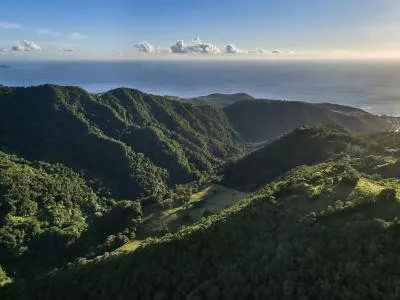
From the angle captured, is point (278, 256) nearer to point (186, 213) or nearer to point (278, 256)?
point (278, 256)

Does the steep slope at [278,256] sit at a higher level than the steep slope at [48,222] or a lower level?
higher

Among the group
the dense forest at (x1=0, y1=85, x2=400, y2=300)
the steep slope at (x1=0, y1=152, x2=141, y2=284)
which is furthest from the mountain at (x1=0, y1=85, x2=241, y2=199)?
the steep slope at (x1=0, y1=152, x2=141, y2=284)

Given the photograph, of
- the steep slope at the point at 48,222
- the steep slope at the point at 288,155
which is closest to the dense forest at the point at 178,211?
the steep slope at the point at 48,222

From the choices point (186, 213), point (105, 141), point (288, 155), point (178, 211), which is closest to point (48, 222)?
point (178, 211)

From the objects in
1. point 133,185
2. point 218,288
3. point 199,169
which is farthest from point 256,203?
point 199,169

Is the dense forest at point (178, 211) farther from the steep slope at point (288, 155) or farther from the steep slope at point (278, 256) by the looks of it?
the steep slope at point (288, 155)

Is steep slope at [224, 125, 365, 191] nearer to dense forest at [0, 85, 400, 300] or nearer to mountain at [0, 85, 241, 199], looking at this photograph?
dense forest at [0, 85, 400, 300]
